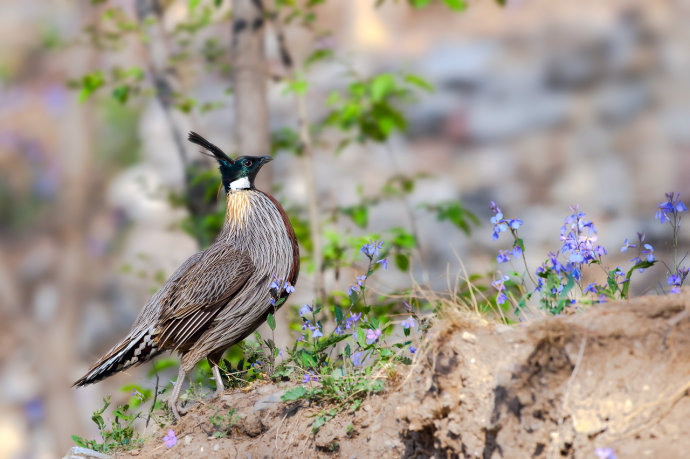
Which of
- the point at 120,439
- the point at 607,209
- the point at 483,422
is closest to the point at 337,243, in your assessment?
the point at 120,439

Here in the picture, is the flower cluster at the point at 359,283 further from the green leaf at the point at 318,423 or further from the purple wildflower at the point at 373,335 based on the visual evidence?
the green leaf at the point at 318,423

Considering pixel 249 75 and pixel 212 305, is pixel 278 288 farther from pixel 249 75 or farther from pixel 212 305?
pixel 249 75

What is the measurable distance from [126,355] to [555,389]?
2.24m

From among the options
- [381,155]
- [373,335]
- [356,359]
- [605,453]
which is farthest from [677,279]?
[381,155]

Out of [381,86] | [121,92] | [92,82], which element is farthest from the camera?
[121,92]

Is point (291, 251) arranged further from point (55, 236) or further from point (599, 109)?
point (55, 236)

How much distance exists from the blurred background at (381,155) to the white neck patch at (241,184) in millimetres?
6206

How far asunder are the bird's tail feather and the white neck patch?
92 centimetres

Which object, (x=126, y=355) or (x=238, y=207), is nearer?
(x=126, y=355)

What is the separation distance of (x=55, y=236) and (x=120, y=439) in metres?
11.7

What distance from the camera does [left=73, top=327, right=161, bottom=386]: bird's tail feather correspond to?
3.98 metres

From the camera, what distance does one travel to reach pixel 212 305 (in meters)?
3.97

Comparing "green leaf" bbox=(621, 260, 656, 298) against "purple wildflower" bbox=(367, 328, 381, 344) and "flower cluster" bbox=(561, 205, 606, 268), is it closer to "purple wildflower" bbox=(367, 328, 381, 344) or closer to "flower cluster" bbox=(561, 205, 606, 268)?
"flower cluster" bbox=(561, 205, 606, 268)

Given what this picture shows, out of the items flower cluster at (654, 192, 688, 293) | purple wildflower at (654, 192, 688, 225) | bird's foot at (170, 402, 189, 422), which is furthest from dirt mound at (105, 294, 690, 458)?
bird's foot at (170, 402, 189, 422)
